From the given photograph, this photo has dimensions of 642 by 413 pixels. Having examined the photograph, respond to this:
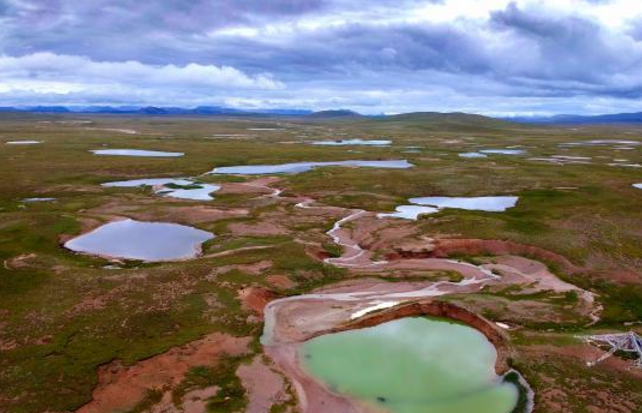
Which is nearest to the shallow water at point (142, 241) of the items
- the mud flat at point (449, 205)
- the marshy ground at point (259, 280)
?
the marshy ground at point (259, 280)

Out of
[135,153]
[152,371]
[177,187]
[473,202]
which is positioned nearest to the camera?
[152,371]

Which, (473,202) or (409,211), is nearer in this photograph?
(409,211)

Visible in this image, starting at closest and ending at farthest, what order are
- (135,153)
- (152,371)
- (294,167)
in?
(152,371)
(294,167)
(135,153)

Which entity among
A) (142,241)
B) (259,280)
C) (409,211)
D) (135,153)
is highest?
(135,153)

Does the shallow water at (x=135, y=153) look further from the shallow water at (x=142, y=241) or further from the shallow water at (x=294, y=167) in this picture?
the shallow water at (x=142, y=241)

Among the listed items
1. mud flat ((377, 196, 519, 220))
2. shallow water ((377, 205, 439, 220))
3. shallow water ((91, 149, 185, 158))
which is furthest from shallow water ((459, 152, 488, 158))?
shallow water ((91, 149, 185, 158))

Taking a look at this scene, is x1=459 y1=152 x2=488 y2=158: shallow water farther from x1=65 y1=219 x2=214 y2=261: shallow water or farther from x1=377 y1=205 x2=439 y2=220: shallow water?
x1=65 y1=219 x2=214 y2=261: shallow water

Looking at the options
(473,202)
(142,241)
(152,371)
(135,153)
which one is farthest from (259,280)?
(135,153)

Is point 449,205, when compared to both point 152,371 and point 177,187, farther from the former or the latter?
point 152,371
